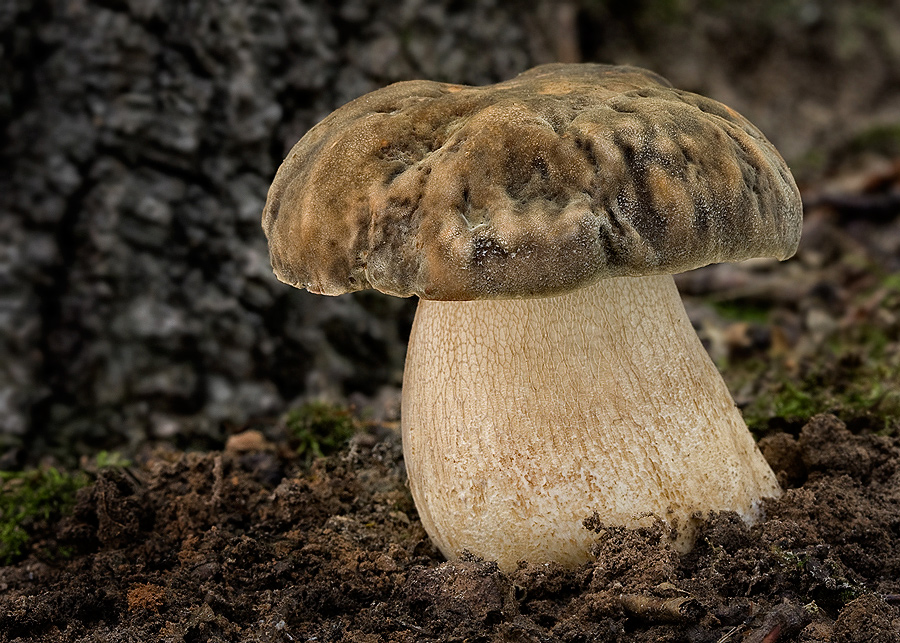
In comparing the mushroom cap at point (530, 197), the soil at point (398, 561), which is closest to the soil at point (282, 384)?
the soil at point (398, 561)

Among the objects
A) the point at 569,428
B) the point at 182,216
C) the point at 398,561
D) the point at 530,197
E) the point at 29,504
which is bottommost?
the point at 29,504

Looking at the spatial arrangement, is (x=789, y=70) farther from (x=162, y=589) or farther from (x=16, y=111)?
(x=162, y=589)

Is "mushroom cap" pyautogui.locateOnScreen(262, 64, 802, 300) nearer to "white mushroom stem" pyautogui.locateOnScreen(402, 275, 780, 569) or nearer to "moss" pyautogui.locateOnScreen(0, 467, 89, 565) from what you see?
"white mushroom stem" pyautogui.locateOnScreen(402, 275, 780, 569)

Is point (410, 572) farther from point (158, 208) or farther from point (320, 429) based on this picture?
point (158, 208)

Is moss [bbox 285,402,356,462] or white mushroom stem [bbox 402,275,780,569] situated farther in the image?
moss [bbox 285,402,356,462]

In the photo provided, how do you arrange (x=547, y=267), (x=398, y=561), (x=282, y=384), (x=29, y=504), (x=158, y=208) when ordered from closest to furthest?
(x=547, y=267) → (x=398, y=561) → (x=29, y=504) → (x=158, y=208) → (x=282, y=384)

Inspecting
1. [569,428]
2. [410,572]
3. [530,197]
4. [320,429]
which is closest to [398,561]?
[410,572]

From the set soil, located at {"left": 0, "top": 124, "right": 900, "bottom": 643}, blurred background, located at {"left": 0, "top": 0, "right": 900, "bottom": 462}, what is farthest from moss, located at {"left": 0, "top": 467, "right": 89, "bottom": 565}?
blurred background, located at {"left": 0, "top": 0, "right": 900, "bottom": 462}
